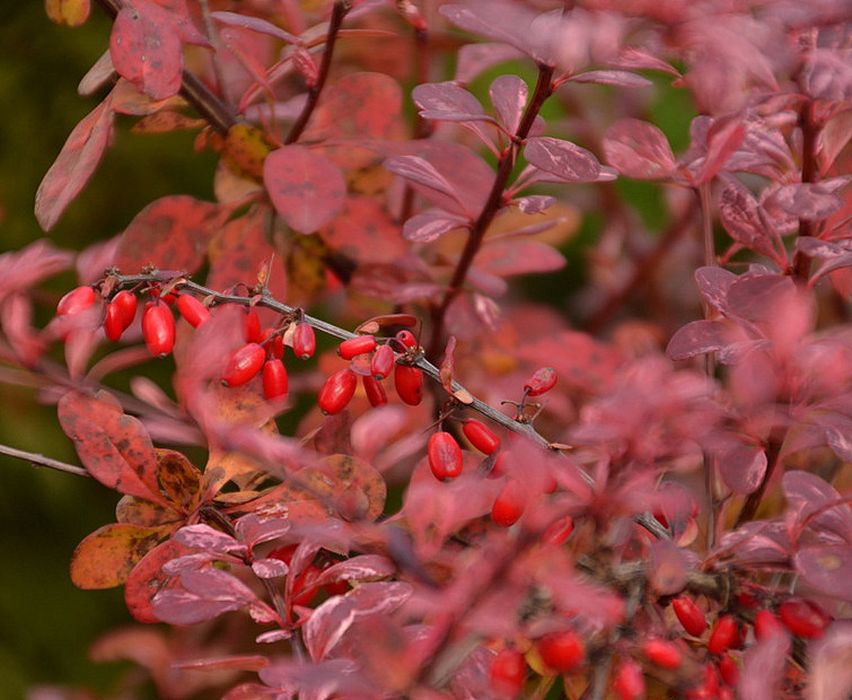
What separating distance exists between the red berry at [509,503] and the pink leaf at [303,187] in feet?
0.87

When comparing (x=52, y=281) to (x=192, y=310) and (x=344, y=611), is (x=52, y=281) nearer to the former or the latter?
(x=192, y=310)

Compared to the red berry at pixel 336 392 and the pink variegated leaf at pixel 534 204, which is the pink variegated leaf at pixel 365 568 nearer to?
the red berry at pixel 336 392

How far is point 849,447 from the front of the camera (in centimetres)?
56

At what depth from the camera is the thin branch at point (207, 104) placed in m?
0.81

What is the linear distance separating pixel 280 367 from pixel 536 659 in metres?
0.22

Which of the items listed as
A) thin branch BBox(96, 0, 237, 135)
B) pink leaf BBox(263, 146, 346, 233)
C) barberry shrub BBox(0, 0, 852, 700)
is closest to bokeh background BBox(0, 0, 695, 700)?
barberry shrub BBox(0, 0, 852, 700)

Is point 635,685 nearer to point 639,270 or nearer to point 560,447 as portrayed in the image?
point 560,447

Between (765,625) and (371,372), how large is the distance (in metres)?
0.23

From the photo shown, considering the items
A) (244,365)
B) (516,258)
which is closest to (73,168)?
(244,365)

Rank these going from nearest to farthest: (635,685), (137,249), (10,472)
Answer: (635,685) → (137,249) → (10,472)

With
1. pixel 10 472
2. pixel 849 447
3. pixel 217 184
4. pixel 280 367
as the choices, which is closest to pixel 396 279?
pixel 217 184

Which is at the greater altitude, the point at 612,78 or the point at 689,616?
the point at 612,78

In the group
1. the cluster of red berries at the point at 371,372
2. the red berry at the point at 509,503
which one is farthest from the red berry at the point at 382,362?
the red berry at the point at 509,503

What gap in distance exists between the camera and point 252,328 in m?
0.66
